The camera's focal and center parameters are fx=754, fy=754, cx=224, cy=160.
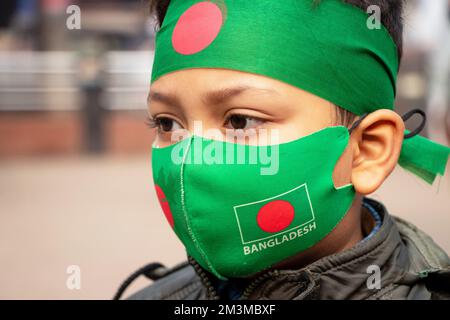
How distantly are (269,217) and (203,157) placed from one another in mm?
234

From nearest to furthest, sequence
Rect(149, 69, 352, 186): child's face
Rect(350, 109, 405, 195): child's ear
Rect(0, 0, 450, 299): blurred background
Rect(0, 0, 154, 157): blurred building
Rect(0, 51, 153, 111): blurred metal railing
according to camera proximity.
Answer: Rect(149, 69, 352, 186): child's face
Rect(350, 109, 405, 195): child's ear
Rect(0, 0, 450, 299): blurred background
Rect(0, 0, 154, 157): blurred building
Rect(0, 51, 153, 111): blurred metal railing

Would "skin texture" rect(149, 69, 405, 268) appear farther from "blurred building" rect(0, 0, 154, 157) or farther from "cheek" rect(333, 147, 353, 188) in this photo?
"blurred building" rect(0, 0, 154, 157)

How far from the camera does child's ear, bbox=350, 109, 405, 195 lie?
6.71 feet

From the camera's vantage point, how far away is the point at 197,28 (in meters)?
2.05

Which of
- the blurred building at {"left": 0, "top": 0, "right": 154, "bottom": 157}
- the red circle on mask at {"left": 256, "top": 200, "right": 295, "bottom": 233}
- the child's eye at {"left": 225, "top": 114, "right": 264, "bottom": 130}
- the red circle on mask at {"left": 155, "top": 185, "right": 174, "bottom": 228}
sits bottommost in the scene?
the red circle on mask at {"left": 256, "top": 200, "right": 295, "bottom": 233}

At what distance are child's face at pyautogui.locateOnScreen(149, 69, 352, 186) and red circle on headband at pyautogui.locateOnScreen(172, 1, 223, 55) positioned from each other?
7 centimetres

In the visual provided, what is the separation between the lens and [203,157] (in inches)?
78.1

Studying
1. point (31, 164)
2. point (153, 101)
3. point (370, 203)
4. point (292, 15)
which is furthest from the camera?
point (31, 164)

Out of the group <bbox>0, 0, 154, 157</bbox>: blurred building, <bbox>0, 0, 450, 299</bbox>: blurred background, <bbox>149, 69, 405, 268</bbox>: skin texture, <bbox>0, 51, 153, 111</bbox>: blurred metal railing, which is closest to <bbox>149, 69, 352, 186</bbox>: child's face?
<bbox>149, 69, 405, 268</bbox>: skin texture

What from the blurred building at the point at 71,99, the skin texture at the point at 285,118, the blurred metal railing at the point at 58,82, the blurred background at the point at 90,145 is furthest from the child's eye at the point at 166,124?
the blurred metal railing at the point at 58,82

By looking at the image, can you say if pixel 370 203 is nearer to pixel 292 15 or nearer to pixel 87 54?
pixel 292 15

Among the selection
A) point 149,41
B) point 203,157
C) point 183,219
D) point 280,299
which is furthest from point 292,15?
point 149,41

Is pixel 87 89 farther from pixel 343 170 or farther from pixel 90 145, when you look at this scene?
pixel 343 170

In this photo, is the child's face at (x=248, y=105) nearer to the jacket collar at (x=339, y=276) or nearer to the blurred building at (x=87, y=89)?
the jacket collar at (x=339, y=276)
